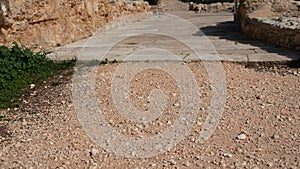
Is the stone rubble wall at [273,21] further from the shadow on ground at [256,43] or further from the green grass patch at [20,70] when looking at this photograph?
the green grass patch at [20,70]

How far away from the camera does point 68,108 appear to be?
11.6ft

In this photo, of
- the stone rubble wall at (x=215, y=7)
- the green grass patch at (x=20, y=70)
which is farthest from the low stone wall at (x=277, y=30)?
the stone rubble wall at (x=215, y=7)

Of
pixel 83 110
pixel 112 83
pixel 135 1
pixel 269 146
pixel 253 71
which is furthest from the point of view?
pixel 135 1

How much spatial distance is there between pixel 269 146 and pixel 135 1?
10428 mm

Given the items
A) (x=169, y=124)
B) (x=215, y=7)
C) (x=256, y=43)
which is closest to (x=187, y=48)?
(x=256, y=43)

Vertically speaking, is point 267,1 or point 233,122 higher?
point 267,1

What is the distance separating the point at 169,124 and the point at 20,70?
98.3 inches

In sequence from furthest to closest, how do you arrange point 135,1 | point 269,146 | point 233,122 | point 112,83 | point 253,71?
1. point 135,1
2. point 253,71
3. point 112,83
4. point 233,122
5. point 269,146

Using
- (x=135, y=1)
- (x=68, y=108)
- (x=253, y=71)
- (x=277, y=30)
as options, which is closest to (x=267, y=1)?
(x=277, y=30)

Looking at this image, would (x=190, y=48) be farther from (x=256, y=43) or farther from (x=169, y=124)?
(x=169, y=124)

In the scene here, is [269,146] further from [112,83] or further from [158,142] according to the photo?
[112,83]

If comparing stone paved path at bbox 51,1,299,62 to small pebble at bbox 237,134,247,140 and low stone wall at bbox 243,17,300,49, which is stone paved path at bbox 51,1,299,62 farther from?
small pebble at bbox 237,134,247,140

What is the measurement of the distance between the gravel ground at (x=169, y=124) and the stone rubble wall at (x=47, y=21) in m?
1.74

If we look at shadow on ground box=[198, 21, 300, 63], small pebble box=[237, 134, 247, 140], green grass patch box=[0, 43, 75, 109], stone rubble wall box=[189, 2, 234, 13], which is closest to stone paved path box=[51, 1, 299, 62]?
shadow on ground box=[198, 21, 300, 63]
